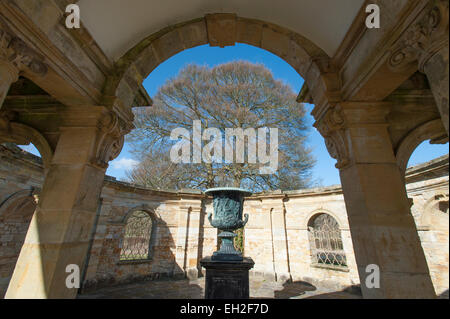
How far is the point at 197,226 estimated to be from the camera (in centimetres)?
821

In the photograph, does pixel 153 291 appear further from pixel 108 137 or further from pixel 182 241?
pixel 108 137

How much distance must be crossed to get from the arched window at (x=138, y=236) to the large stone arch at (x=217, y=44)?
21.8ft

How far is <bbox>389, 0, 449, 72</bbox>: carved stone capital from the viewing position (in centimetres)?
121

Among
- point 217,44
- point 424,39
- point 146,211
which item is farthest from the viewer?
point 146,211

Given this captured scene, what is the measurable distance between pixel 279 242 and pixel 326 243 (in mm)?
1719

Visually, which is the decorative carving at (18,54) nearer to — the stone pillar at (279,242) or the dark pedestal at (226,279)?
the dark pedestal at (226,279)

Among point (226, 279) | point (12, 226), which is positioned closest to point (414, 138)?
point (226, 279)

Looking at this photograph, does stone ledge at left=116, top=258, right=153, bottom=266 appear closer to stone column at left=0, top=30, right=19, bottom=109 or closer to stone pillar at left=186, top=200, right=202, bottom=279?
stone pillar at left=186, top=200, right=202, bottom=279

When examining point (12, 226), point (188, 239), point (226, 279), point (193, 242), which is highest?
point (12, 226)

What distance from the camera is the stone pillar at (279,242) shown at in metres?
7.48

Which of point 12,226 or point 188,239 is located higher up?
point 12,226

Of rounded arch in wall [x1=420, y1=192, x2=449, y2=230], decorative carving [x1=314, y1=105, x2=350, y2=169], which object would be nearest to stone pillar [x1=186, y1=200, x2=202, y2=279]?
decorative carving [x1=314, y1=105, x2=350, y2=169]

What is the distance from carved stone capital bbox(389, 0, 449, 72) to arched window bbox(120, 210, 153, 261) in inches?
331

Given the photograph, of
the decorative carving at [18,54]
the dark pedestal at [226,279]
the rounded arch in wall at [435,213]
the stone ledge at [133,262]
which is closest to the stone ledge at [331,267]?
the rounded arch in wall at [435,213]
